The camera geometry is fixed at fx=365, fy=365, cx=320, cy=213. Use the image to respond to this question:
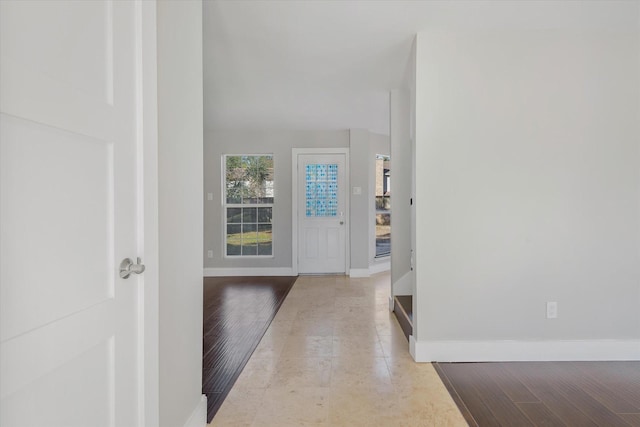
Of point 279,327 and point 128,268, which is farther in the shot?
point 279,327

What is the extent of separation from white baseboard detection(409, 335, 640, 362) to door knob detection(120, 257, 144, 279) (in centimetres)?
202

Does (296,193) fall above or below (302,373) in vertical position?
above

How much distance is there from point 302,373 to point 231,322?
4.35 ft

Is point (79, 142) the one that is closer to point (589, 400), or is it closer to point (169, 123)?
point (169, 123)

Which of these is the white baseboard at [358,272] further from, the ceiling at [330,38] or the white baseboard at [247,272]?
the ceiling at [330,38]

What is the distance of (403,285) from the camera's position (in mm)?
3885

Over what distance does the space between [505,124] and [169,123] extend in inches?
87.3

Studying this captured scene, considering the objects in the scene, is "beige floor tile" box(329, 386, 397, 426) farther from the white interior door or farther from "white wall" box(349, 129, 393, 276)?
the white interior door

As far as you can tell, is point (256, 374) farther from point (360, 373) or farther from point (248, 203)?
point (248, 203)

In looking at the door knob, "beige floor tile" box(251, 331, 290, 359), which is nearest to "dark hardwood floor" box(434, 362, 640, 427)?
"beige floor tile" box(251, 331, 290, 359)

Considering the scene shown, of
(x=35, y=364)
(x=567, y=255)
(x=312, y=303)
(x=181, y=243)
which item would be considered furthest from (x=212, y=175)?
(x=35, y=364)

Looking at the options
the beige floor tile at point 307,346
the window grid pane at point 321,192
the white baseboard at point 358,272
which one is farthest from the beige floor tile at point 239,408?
the window grid pane at point 321,192

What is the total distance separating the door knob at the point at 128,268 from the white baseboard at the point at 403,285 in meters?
3.06

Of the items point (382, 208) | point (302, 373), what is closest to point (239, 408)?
point (302, 373)
